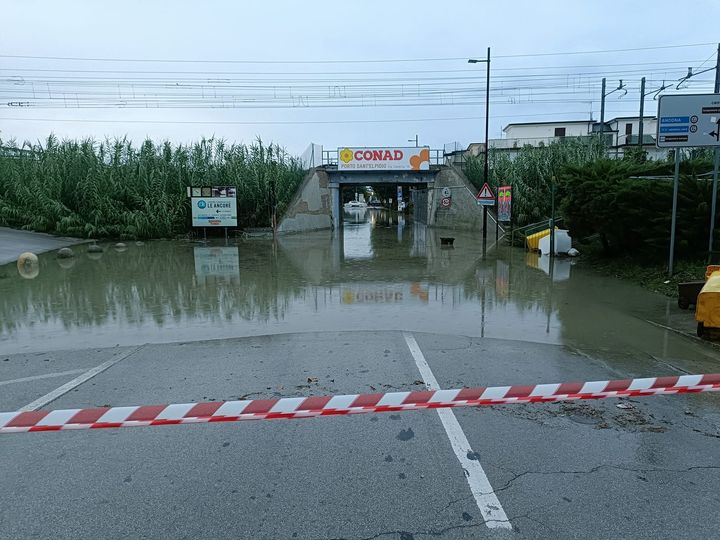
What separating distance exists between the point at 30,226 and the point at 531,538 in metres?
28.2

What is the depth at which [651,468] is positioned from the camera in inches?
143

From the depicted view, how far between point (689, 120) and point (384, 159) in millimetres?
24272

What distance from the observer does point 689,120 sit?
37.1ft

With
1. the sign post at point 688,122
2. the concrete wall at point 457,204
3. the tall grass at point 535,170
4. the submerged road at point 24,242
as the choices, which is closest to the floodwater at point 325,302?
the submerged road at point 24,242

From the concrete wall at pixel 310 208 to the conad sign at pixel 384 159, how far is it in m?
1.81

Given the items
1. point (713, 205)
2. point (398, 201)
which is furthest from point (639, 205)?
point (398, 201)

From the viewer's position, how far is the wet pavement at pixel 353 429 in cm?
310

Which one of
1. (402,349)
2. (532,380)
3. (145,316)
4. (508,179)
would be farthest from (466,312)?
(508,179)

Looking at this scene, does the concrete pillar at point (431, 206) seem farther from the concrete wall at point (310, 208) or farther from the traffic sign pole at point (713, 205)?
the traffic sign pole at point (713, 205)

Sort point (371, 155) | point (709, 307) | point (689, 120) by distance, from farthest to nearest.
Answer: point (371, 155)
point (689, 120)
point (709, 307)

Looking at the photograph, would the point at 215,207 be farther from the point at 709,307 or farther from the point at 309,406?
the point at 309,406

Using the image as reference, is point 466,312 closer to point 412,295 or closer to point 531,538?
point 412,295

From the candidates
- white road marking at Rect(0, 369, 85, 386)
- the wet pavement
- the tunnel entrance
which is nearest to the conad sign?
the tunnel entrance

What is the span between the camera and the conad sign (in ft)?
113
